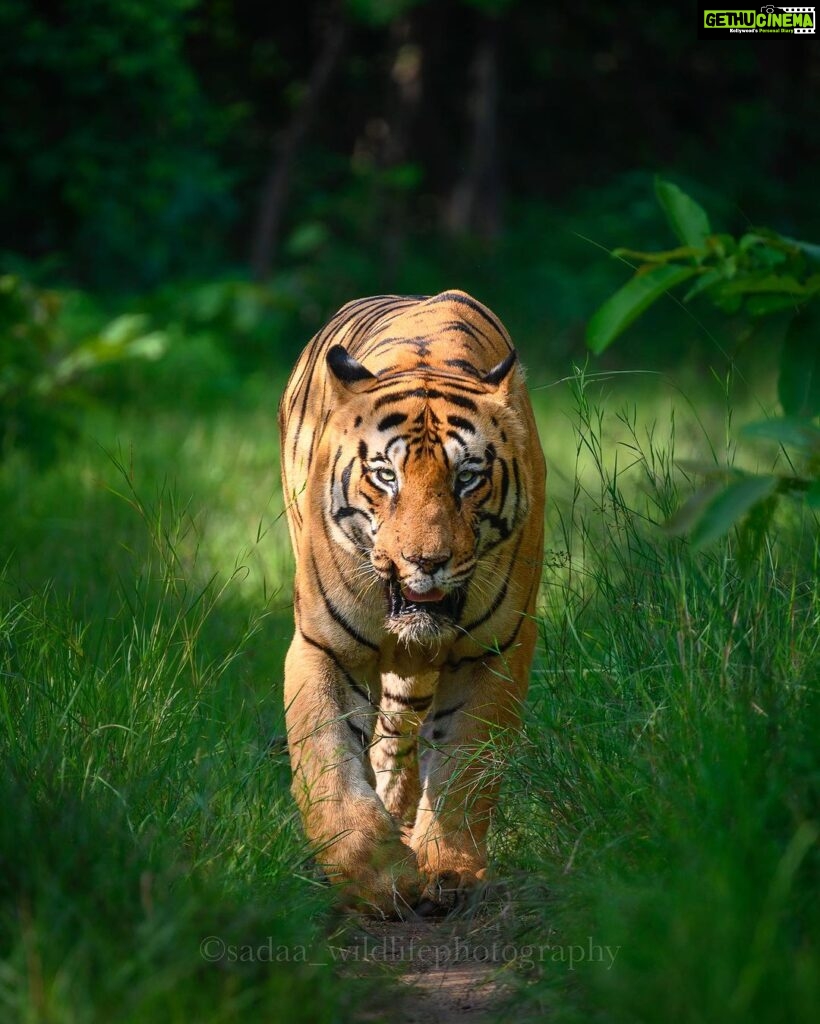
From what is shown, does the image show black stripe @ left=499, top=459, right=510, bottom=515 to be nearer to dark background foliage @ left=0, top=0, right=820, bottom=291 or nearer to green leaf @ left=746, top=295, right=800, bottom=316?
green leaf @ left=746, top=295, right=800, bottom=316

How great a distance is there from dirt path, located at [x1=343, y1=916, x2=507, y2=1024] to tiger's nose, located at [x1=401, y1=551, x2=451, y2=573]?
82 cm

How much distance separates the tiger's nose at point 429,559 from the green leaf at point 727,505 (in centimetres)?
110

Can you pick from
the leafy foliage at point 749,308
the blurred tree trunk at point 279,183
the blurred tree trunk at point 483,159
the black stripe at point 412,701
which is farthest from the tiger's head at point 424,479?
the blurred tree trunk at point 483,159

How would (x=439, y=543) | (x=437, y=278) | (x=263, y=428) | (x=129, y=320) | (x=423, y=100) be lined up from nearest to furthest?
(x=439, y=543) → (x=129, y=320) → (x=263, y=428) → (x=437, y=278) → (x=423, y=100)

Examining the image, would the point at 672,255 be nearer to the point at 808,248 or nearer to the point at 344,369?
the point at 808,248

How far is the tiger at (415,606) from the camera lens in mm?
3305

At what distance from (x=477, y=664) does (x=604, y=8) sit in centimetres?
1384

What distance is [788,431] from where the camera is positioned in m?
2.23

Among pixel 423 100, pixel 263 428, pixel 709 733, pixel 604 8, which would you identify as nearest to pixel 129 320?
pixel 263 428

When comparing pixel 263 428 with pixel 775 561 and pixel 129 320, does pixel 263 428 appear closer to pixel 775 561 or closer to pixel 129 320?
pixel 129 320

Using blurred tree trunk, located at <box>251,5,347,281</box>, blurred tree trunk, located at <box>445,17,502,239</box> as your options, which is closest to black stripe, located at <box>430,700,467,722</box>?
blurred tree trunk, located at <box>251,5,347,281</box>

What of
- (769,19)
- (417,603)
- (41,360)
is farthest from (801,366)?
(41,360)

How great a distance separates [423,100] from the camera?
1498cm

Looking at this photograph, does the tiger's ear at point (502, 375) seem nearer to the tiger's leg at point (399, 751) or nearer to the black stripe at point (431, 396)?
the black stripe at point (431, 396)
